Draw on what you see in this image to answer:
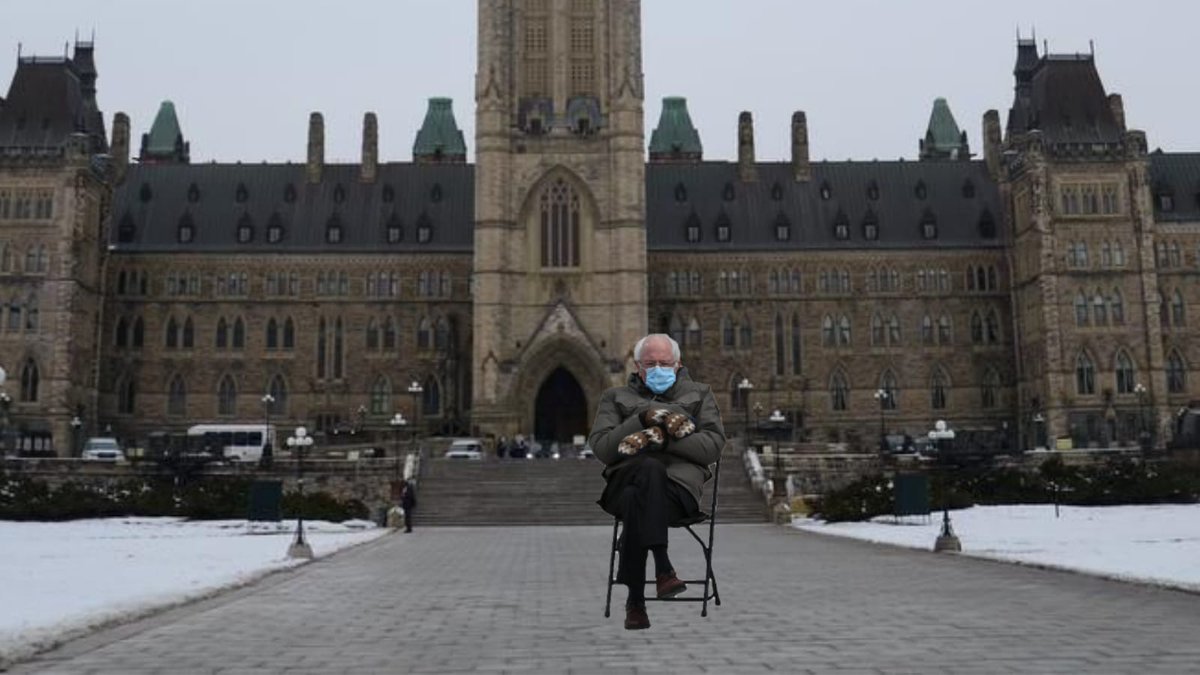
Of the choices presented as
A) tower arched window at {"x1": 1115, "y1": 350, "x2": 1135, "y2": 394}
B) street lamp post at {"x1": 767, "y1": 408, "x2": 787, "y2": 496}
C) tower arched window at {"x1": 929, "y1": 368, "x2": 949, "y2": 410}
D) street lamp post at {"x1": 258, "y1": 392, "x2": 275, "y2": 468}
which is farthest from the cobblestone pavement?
tower arched window at {"x1": 929, "y1": 368, "x2": 949, "y2": 410}

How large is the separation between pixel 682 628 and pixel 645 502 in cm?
321

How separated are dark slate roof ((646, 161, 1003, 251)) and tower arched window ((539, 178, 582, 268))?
35.4 feet

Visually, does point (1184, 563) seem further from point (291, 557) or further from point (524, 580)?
point (291, 557)

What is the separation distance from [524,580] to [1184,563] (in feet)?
30.8

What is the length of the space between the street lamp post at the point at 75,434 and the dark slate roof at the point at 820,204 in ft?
113

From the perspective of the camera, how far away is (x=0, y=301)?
6725 centimetres

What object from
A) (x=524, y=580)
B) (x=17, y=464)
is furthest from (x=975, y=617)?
(x=17, y=464)

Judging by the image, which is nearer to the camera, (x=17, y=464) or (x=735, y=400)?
(x=17, y=464)

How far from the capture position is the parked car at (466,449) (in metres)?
55.4

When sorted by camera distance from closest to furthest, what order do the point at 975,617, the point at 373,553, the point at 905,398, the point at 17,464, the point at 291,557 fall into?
the point at 975,617 → the point at 291,557 → the point at 373,553 → the point at 17,464 → the point at 905,398

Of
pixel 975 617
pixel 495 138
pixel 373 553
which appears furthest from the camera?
pixel 495 138

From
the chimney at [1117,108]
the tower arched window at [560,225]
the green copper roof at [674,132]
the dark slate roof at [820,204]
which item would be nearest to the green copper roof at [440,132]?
the green copper roof at [674,132]

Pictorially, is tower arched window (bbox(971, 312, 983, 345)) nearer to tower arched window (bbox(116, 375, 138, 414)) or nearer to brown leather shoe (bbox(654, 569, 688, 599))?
tower arched window (bbox(116, 375, 138, 414))

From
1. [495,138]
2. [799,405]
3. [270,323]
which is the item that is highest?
[495,138]
